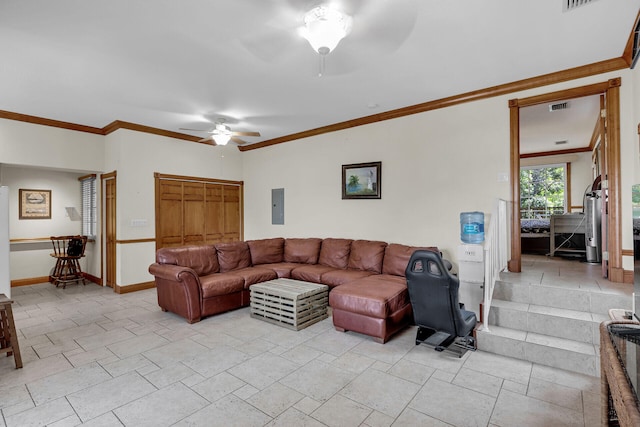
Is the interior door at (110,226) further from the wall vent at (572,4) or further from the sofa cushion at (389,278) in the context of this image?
the wall vent at (572,4)

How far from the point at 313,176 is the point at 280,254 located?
1.65 meters

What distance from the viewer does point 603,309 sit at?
2957 mm

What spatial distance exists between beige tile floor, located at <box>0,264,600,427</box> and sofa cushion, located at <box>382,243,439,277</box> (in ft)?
3.39

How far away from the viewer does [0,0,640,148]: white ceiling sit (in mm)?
2520

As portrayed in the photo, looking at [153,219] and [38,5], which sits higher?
[38,5]

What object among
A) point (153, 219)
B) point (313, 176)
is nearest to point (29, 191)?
point (153, 219)

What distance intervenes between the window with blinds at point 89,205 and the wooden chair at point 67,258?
35 cm

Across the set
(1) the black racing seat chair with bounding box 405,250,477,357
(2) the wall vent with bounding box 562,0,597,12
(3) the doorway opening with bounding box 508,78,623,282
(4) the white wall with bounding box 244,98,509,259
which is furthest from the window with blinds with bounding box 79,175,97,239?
(2) the wall vent with bounding box 562,0,597,12

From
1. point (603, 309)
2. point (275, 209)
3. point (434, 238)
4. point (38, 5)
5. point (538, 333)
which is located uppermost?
point (38, 5)

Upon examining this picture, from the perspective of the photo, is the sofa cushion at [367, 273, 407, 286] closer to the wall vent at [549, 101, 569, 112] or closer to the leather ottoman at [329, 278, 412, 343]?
the leather ottoman at [329, 278, 412, 343]

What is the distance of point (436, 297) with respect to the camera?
2818mm

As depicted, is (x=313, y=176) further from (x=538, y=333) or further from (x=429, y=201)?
(x=538, y=333)

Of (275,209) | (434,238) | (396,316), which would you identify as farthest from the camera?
(275,209)

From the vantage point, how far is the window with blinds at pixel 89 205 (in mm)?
6430
